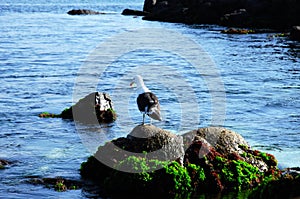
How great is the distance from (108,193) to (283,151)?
754 cm

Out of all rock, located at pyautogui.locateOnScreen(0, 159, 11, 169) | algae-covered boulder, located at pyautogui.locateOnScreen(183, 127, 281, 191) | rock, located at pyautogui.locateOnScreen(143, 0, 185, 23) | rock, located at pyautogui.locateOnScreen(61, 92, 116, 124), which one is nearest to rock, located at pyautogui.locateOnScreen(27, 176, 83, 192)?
rock, located at pyautogui.locateOnScreen(0, 159, 11, 169)

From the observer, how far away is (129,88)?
107ft

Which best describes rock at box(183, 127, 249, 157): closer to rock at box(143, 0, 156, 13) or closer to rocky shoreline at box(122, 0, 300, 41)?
rocky shoreline at box(122, 0, 300, 41)

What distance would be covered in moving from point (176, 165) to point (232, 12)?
65548 mm

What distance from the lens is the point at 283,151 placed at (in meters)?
19.7

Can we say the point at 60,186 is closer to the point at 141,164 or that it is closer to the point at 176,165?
the point at 141,164

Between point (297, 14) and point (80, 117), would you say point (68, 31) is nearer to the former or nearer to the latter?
point (297, 14)

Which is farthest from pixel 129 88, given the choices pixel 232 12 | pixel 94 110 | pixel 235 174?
pixel 232 12

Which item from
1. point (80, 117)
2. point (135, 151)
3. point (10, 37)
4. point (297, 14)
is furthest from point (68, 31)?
point (135, 151)

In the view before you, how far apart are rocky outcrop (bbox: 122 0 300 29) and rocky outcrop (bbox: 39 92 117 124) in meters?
48.9

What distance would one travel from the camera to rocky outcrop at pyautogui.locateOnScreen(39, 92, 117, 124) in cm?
2386

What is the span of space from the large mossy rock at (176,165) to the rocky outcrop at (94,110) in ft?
23.8

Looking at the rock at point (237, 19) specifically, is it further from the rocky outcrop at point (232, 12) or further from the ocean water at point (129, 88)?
the ocean water at point (129, 88)

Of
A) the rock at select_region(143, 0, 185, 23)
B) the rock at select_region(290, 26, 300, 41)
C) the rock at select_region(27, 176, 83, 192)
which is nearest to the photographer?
the rock at select_region(27, 176, 83, 192)
